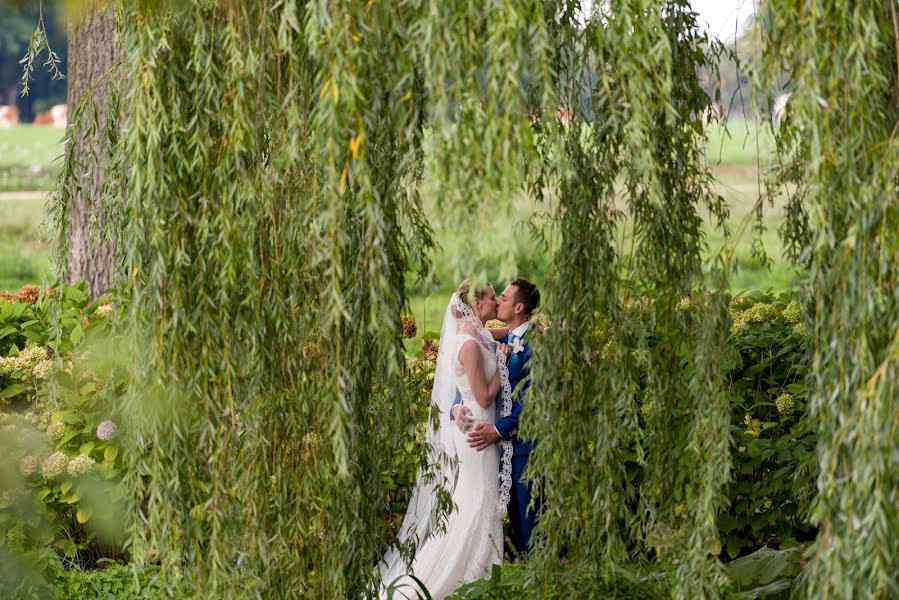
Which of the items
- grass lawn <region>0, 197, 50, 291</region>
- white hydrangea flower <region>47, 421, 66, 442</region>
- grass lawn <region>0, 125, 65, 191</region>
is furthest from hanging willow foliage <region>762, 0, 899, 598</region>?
grass lawn <region>0, 125, 65, 191</region>

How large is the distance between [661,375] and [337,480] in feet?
3.80

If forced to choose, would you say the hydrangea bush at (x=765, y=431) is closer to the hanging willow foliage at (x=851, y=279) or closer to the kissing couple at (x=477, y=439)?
the kissing couple at (x=477, y=439)

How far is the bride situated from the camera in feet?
16.6

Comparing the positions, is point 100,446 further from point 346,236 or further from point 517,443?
point 346,236

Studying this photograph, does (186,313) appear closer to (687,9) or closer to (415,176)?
(415,176)

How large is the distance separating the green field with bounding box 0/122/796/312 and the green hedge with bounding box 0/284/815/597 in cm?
64

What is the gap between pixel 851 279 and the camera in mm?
2533

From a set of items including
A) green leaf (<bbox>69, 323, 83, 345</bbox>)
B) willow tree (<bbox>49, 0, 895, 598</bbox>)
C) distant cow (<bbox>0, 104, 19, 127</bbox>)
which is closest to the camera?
willow tree (<bbox>49, 0, 895, 598</bbox>)

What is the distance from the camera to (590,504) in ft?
11.7

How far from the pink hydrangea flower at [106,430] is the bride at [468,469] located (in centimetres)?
152

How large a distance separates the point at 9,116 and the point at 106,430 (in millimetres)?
17478

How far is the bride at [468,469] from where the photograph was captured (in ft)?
16.6

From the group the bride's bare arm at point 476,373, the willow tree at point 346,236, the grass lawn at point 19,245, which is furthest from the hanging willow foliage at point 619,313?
the grass lawn at point 19,245

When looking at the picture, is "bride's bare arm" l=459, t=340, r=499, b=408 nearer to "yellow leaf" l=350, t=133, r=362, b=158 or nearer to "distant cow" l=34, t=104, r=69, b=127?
"yellow leaf" l=350, t=133, r=362, b=158
